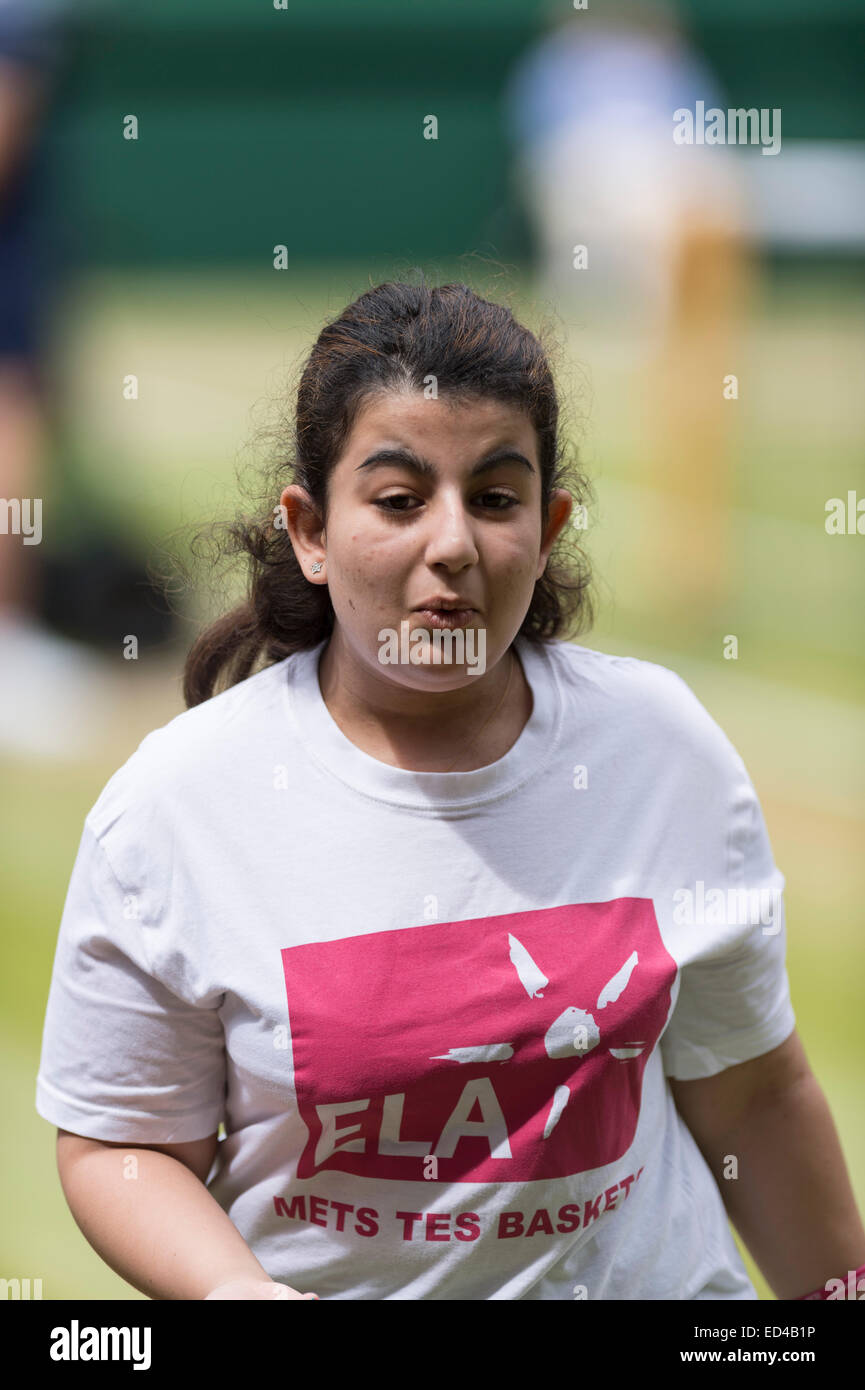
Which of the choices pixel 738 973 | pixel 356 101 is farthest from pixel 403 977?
pixel 356 101

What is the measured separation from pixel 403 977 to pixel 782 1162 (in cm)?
63

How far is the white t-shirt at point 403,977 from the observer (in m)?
1.66

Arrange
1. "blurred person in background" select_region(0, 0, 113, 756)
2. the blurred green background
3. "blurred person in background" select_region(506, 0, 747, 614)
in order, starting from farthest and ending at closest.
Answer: the blurred green background < "blurred person in background" select_region(506, 0, 747, 614) < "blurred person in background" select_region(0, 0, 113, 756)

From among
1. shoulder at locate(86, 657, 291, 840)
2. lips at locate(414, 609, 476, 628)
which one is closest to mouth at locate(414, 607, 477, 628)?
lips at locate(414, 609, 476, 628)

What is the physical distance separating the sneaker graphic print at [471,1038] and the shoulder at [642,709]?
22 cm

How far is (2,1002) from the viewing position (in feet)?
12.4

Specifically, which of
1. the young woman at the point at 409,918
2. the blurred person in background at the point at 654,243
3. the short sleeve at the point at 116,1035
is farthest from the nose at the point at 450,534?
the blurred person in background at the point at 654,243

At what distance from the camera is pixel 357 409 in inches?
66.6

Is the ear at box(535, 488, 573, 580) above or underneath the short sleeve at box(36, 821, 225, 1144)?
above

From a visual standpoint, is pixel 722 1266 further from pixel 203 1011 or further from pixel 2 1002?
pixel 2 1002

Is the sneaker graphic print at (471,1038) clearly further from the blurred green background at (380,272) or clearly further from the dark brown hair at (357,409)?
the blurred green background at (380,272)

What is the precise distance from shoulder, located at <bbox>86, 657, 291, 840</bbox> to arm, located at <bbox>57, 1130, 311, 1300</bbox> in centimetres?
37

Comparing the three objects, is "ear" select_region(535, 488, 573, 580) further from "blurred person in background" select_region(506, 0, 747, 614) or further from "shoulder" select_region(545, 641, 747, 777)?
"blurred person in background" select_region(506, 0, 747, 614)

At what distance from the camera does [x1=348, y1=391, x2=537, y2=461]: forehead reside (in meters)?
1.62
